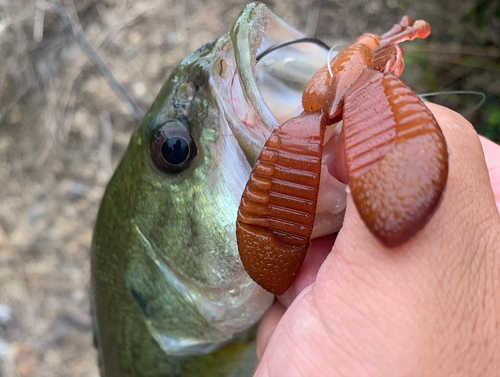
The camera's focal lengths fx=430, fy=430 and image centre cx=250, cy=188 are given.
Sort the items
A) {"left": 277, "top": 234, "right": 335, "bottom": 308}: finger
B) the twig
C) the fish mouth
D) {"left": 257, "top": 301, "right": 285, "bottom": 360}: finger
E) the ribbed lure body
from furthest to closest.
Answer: the twig → {"left": 257, "top": 301, "right": 285, "bottom": 360}: finger → {"left": 277, "top": 234, "right": 335, "bottom": 308}: finger → the fish mouth → the ribbed lure body

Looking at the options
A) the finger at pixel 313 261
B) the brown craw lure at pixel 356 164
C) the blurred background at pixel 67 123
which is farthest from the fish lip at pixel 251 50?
the blurred background at pixel 67 123

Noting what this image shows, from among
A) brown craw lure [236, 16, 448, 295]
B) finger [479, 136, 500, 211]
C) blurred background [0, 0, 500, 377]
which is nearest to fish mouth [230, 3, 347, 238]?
brown craw lure [236, 16, 448, 295]

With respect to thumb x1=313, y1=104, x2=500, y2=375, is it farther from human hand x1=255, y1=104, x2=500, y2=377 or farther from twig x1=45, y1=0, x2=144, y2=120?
twig x1=45, y1=0, x2=144, y2=120

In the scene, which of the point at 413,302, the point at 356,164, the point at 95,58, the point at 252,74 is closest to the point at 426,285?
the point at 413,302

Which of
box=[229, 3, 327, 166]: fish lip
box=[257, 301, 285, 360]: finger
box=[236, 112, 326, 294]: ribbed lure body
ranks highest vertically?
box=[229, 3, 327, 166]: fish lip

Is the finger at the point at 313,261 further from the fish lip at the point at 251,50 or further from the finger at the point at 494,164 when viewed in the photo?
the finger at the point at 494,164
